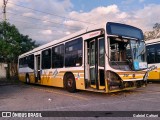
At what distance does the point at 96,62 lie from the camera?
12.3 meters

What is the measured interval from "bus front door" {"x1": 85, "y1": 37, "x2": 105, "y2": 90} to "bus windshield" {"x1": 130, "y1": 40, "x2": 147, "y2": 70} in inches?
60.2

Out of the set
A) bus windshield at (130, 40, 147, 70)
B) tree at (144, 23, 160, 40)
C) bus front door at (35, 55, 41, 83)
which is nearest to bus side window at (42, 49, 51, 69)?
bus front door at (35, 55, 41, 83)

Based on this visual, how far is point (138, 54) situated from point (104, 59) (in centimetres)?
196

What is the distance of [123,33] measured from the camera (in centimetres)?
1232

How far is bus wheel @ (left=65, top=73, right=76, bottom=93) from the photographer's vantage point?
14125 millimetres

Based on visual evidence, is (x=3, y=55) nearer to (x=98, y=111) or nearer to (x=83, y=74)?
(x=83, y=74)

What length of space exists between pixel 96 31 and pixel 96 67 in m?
1.61

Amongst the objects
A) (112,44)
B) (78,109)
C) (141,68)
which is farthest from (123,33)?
(78,109)

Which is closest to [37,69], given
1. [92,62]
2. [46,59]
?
[46,59]

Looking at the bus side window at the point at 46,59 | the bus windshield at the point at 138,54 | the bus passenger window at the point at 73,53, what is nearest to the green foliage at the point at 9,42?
the bus side window at the point at 46,59

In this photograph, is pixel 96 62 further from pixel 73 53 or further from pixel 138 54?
pixel 73 53

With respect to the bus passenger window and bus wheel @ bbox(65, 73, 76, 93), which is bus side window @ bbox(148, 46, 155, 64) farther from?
bus wheel @ bbox(65, 73, 76, 93)

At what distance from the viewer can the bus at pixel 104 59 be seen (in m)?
11.6

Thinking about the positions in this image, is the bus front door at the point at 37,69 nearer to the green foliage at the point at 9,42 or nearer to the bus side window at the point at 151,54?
the bus side window at the point at 151,54
